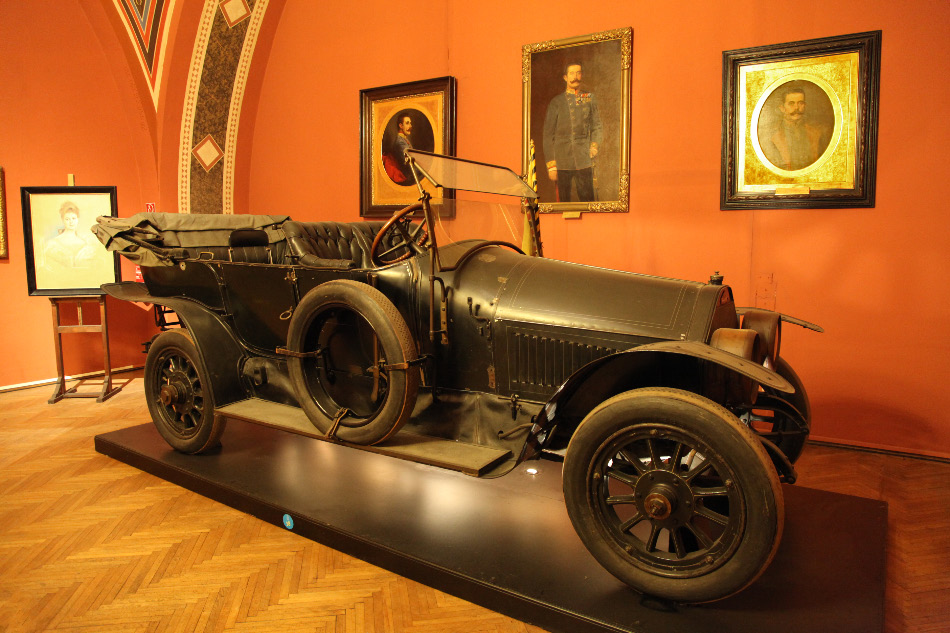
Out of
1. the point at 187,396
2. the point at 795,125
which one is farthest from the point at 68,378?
the point at 795,125

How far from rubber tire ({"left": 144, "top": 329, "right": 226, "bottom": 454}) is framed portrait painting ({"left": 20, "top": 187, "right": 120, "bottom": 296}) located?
2.46m

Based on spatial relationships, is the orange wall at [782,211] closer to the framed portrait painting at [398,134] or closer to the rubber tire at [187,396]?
the framed portrait painting at [398,134]

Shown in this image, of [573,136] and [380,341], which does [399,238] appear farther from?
[573,136]

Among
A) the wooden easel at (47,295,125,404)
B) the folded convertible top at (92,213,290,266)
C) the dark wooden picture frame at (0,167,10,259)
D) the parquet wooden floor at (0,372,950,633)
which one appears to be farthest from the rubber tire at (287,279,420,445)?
the dark wooden picture frame at (0,167,10,259)

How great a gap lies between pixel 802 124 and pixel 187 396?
14.5ft

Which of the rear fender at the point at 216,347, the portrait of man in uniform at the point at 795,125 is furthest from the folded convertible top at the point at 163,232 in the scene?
the portrait of man in uniform at the point at 795,125

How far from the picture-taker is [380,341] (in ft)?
8.82

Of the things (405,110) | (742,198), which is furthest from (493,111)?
(742,198)

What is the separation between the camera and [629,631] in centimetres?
195

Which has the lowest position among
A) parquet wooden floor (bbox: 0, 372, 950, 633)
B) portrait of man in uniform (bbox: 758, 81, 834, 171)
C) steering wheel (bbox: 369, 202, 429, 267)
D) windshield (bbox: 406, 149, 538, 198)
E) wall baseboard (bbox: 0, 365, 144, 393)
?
parquet wooden floor (bbox: 0, 372, 950, 633)

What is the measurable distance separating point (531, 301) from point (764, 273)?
2549mm

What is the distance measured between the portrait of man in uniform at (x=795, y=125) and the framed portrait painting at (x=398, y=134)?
2.73 meters

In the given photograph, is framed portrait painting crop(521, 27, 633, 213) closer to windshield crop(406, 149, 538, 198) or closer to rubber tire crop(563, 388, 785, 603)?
windshield crop(406, 149, 538, 198)

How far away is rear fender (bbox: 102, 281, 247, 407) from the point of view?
3389mm
